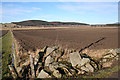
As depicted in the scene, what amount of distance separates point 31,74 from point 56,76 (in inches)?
92.3

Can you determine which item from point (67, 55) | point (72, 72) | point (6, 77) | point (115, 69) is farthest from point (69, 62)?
point (6, 77)

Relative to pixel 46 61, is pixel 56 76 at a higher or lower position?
lower

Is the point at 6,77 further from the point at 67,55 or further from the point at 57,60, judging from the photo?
the point at 67,55

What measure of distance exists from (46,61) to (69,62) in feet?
7.90

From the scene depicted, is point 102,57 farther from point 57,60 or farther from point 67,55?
point 57,60

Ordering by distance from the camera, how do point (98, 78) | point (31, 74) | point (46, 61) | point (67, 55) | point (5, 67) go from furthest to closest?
point (67, 55)
point (46, 61)
point (5, 67)
point (31, 74)
point (98, 78)

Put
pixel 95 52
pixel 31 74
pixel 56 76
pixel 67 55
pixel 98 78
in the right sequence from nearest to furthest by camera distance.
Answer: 1. pixel 98 78
2. pixel 56 76
3. pixel 31 74
4. pixel 67 55
5. pixel 95 52

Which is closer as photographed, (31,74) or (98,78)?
(98,78)

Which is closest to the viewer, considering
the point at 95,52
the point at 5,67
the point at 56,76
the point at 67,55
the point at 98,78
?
the point at 98,78

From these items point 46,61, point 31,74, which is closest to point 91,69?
point 46,61

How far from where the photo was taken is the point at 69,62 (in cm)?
1069

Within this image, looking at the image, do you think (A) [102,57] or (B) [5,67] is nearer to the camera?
(B) [5,67]

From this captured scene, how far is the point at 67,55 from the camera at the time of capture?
37.4 feet

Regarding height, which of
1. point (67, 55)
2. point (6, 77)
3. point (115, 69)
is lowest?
point (6, 77)
